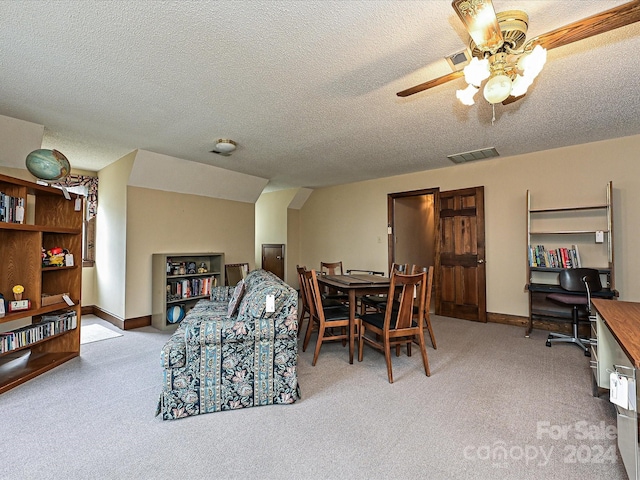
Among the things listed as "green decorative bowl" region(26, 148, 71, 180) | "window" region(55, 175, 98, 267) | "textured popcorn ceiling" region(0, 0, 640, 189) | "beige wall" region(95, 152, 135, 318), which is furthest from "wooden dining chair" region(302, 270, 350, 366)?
"window" region(55, 175, 98, 267)

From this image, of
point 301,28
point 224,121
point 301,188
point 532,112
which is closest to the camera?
point 301,28

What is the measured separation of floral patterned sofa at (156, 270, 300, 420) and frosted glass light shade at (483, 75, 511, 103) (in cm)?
184

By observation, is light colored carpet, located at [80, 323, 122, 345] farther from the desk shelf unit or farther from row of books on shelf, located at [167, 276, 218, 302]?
the desk shelf unit

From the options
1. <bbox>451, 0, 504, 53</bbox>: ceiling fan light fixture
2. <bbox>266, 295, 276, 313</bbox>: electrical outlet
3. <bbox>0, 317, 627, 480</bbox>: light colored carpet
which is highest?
<bbox>451, 0, 504, 53</bbox>: ceiling fan light fixture

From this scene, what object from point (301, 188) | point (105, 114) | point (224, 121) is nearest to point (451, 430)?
point (224, 121)

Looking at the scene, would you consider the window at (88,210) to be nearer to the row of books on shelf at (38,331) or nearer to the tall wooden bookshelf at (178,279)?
the tall wooden bookshelf at (178,279)

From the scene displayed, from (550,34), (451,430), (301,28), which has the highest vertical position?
(301,28)

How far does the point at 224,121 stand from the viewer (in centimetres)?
312

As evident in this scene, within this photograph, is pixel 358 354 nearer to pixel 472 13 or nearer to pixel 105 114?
pixel 472 13

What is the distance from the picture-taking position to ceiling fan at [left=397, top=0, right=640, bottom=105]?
1.40m

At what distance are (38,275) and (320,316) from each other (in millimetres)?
2580

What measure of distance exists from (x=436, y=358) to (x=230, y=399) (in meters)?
2.04

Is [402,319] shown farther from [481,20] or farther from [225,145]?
[225,145]

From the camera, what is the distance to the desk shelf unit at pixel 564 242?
357 centimetres
